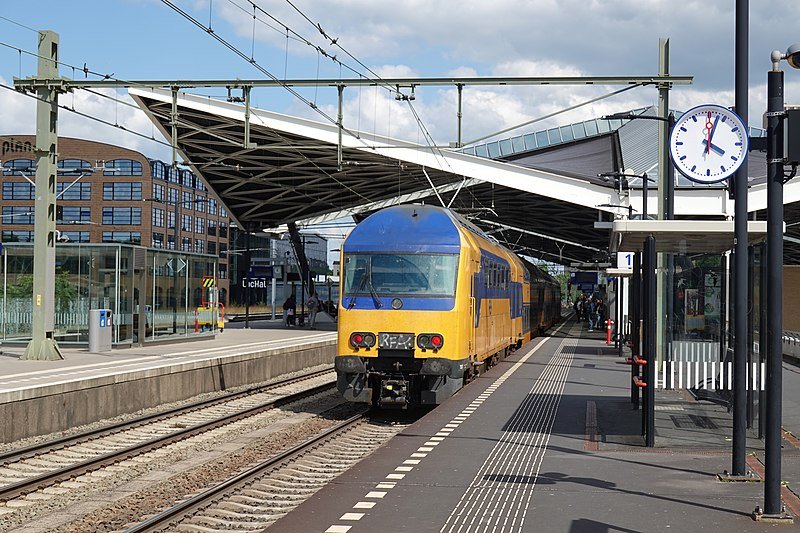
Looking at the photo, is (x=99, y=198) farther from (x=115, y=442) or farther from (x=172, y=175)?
(x=115, y=442)

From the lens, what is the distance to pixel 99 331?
84.6 ft

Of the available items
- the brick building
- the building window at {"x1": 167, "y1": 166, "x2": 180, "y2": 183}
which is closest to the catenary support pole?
the brick building

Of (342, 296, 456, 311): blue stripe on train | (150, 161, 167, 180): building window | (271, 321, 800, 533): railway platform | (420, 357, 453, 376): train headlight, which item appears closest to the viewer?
(271, 321, 800, 533): railway platform

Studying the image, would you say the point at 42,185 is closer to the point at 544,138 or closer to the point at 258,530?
the point at 258,530

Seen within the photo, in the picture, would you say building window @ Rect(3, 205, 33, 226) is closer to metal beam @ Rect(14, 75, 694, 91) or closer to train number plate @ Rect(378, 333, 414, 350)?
metal beam @ Rect(14, 75, 694, 91)

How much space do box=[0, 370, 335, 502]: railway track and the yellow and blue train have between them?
273cm

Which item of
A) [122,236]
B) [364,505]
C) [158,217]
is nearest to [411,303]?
[364,505]

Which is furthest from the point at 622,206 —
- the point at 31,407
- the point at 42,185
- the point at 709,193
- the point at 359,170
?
the point at 31,407

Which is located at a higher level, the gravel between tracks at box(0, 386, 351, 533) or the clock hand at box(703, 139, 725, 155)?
the clock hand at box(703, 139, 725, 155)

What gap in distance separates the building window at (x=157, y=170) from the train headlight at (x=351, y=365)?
7610cm

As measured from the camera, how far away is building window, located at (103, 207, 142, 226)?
296 ft

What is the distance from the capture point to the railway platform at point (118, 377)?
51.6 ft

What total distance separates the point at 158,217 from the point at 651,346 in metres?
83.9

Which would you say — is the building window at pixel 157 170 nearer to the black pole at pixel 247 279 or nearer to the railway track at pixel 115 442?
the black pole at pixel 247 279
